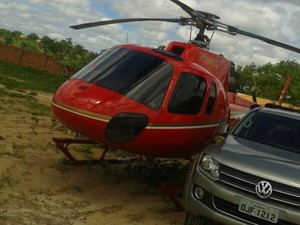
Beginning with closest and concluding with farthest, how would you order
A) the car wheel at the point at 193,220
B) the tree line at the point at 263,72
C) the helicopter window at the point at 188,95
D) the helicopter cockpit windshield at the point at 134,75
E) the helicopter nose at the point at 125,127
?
1. the car wheel at the point at 193,220
2. the helicopter nose at the point at 125,127
3. the helicopter cockpit windshield at the point at 134,75
4. the helicopter window at the point at 188,95
5. the tree line at the point at 263,72

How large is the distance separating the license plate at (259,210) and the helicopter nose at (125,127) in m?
2.06

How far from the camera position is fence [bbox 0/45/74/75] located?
3688cm

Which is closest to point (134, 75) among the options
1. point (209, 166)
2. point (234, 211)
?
point (209, 166)

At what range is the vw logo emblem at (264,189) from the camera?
493 cm

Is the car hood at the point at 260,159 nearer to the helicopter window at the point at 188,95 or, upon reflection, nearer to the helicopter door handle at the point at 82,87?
the helicopter window at the point at 188,95

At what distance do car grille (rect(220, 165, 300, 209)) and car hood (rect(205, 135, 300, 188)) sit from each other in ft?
0.15

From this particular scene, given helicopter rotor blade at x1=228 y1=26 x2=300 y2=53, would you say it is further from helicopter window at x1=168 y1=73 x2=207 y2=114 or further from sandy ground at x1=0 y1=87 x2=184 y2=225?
sandy ground at x1=0 y1=87 x2=184 y2=225

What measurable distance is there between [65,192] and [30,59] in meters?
31.5

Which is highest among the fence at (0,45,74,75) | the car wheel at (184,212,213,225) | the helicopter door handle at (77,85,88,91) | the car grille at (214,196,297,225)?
the helicopter door handle at (77,85,88,91)

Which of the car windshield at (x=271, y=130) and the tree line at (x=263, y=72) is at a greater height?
the car windshield at (x=271, y=130)

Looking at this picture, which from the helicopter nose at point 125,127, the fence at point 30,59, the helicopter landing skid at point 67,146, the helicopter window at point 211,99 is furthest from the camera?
the fence at point 30,59

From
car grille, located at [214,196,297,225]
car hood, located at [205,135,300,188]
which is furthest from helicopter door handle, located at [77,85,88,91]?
car grille, located at [214,196,297,225]

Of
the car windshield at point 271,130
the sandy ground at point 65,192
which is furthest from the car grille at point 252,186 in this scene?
the sandy ground at point 65,192

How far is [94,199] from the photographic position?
6934 mm
